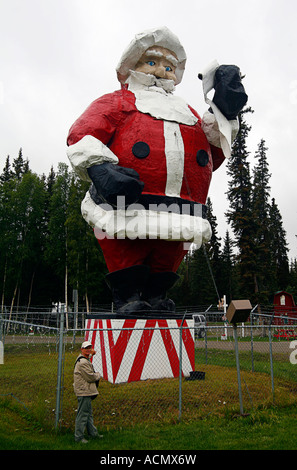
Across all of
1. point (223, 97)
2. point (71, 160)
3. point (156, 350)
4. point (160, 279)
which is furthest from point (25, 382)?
point (223, 97)

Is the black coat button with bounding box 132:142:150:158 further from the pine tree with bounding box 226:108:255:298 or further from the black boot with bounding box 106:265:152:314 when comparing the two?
the pine tree with bounding box 226:108:255:298

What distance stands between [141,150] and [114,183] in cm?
98

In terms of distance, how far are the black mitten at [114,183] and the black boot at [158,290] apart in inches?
67.6

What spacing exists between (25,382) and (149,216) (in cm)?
348

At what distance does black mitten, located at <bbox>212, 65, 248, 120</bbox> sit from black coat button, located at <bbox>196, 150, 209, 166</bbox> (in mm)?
681

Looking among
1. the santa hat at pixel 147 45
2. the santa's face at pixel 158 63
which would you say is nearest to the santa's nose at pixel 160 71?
the santa's face at pixel 158 63

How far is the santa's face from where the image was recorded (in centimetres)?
663

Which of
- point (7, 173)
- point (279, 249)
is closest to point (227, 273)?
point (279, 249)

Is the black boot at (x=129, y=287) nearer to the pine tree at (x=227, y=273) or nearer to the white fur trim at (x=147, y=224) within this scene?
the white fur trim at (x=147, y=224)

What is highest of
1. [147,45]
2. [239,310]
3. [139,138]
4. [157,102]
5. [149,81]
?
[147,45]

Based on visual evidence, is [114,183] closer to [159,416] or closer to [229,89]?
[229,89]

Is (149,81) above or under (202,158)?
above

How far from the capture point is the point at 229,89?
596 centimetres
